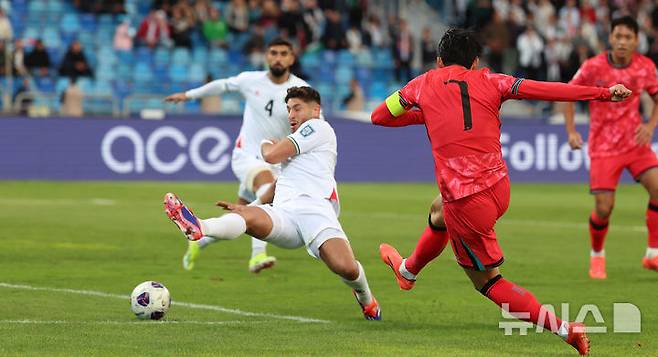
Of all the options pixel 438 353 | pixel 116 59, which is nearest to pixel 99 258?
pixel 438 353

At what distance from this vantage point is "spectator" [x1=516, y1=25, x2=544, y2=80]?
3250 centimetres

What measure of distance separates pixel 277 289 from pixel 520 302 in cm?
375

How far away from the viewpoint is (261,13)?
3114 centimetres

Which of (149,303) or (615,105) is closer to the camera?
(149,303)

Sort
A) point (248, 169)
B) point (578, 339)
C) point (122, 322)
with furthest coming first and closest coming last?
point (248, 169)
point (122, 322)
point (578, 339)

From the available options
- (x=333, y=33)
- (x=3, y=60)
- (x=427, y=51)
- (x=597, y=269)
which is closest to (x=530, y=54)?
(x=427, y=51)

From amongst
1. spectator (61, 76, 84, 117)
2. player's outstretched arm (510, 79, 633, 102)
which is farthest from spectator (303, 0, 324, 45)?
player's outstretched arm (510, 79, 633, 102)

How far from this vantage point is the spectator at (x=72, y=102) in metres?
26.5

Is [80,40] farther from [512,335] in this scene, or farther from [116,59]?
[512,335]

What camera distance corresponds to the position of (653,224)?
13.3 metres

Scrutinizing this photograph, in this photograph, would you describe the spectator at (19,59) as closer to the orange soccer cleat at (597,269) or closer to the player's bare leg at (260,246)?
the player's bare leg at (260,246)

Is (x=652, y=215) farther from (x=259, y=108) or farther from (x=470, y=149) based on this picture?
(x=470, y=149)

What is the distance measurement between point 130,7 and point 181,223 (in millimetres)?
22357

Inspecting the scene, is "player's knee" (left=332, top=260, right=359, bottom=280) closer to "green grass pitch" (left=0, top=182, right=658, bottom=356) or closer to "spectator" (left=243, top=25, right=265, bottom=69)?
A: "green grass pitch" (left=0, top=182, right=658, bottom=356)
